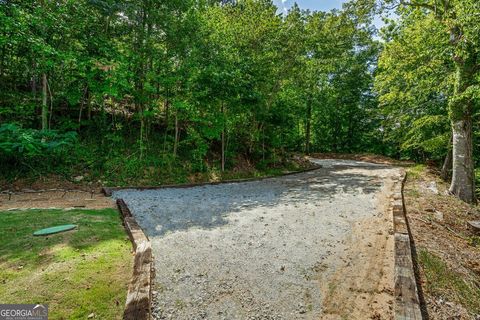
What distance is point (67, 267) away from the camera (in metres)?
2.40

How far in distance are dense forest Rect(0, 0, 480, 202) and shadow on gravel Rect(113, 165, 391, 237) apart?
159 cm

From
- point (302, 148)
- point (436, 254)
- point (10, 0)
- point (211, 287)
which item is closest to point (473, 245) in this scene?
point (436, 254)

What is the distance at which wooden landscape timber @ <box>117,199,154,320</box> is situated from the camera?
75.1 inches

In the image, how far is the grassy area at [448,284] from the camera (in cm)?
241

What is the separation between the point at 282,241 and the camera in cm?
347

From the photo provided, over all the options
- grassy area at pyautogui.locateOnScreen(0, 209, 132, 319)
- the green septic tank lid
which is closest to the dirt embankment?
grassy area at pyautogui.locateOnScreen(0, 209, 132, 319)

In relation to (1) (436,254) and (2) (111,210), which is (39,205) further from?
(1) (436,254)

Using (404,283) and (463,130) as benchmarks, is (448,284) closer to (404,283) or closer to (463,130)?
(404,283)

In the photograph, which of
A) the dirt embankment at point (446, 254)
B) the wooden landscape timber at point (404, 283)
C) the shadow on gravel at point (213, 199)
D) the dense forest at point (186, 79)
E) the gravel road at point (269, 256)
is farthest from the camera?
the dense forest at point (186, 79)

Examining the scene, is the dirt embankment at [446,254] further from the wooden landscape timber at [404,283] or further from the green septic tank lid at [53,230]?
the green septic tank lid at [53,230]

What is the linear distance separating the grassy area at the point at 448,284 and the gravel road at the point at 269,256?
363mm
